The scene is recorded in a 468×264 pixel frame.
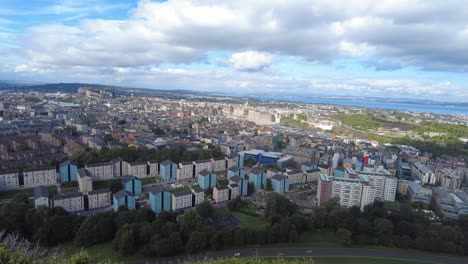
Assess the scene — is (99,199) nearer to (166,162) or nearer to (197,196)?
(197,196)

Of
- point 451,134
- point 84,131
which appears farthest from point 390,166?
point 84,131

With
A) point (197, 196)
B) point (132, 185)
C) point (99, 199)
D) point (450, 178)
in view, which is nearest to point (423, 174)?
point (450, 178)

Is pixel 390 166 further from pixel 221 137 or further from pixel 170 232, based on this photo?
pixel 170 232

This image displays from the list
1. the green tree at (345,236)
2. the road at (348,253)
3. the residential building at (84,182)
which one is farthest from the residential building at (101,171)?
the green tree at (345,236)

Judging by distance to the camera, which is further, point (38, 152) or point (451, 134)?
point (451, 134)

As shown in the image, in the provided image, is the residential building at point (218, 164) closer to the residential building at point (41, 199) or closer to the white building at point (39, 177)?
the white building at point (39, 177)

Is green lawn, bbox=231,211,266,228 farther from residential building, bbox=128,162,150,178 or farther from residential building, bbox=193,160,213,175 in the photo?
residential building, bbox=128,162,150,178
